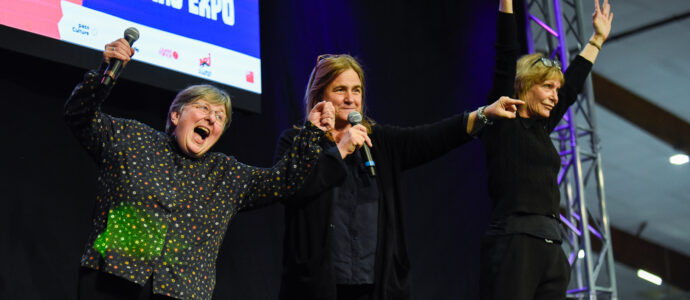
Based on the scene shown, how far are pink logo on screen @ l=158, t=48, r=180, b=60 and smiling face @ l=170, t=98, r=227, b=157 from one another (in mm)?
1215

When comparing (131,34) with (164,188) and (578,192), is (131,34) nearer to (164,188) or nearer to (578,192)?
(164,188)

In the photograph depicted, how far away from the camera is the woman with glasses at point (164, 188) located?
1.52 meters

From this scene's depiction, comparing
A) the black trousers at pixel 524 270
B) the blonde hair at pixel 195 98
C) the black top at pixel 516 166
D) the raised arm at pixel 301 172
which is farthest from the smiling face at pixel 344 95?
the black trousers at pixel 524 270

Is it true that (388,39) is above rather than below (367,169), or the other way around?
above

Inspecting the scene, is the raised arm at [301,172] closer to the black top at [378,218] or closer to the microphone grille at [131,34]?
the black top at [378,218]

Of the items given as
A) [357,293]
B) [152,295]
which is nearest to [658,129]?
[357,293]

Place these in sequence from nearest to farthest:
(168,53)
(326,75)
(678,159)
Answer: (326,75) < (168,53) < (678,159)

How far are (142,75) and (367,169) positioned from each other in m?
1.43

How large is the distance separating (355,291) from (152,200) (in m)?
0.58

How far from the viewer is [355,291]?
5.91 ft

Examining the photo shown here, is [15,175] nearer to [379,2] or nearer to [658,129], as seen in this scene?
[379,2]

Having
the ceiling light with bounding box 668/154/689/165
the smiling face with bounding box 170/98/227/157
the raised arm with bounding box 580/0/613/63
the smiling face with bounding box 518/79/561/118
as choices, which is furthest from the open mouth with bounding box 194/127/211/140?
the ceiling light with bounding box 668/154/689/165

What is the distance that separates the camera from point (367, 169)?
6.03ft


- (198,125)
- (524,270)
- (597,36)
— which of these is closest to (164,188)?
(198,125)
